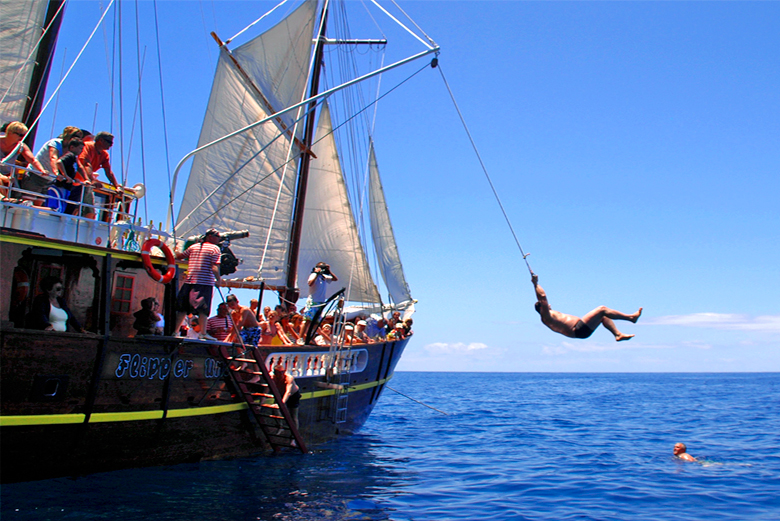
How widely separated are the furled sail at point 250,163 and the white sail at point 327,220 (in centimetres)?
371

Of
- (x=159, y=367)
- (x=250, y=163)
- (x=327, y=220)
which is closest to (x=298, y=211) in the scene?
(x=250, y=163)

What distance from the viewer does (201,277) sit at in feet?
35.0

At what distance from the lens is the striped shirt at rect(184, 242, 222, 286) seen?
10656 millimetres

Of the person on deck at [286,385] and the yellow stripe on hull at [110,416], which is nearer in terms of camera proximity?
the yellow stripe on hull at [110,416]

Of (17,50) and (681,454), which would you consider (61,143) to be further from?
(681,454)

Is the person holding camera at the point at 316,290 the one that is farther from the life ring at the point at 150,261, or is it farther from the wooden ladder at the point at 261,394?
the life ring at the point at 150,261

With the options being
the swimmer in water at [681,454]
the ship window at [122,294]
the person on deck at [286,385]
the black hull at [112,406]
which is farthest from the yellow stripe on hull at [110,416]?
the swimmer in water at [681,454]

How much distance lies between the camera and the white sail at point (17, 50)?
519 inches

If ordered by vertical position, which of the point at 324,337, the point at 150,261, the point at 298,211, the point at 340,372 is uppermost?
the point at 298,211

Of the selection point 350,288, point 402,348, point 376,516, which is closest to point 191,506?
point 376,516

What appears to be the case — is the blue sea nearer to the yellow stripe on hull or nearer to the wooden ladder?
the wooden ladder

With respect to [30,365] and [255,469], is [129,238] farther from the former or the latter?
[255,469]

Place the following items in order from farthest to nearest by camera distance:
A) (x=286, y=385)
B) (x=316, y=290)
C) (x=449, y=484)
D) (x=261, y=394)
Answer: (x=316, y=290)
(x=286, y=385)
(x=449, y=484)
(x=261, y=394)

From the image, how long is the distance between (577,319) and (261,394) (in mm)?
6657
